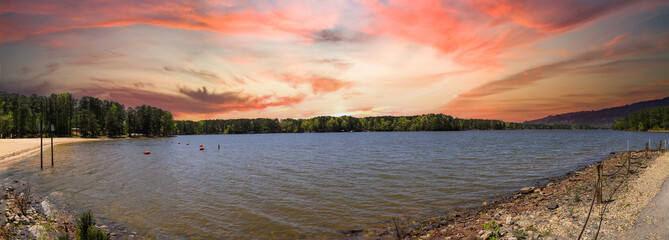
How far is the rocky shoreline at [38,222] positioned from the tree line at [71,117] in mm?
119778

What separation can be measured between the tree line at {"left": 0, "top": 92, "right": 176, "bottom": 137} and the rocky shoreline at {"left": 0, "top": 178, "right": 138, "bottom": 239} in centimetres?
11978

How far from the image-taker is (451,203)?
1773cm

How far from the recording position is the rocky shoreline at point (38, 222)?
1141cm

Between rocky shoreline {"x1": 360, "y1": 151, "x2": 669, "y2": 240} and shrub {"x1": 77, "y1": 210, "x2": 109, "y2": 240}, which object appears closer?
shrub {"x1": 77, "y1": 210, "x2": 109, "y2": 240}

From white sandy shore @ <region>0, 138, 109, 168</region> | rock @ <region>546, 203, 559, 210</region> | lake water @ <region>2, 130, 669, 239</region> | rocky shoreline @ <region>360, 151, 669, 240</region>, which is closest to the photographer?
rocky shoreline @ <region>360, 151, 669, 240</region>

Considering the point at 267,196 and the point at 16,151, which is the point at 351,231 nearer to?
the point at 267,196

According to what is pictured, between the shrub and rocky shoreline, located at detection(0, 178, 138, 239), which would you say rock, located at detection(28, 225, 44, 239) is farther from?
the shrub

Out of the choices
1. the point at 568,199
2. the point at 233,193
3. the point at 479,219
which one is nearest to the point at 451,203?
the point at 479,219

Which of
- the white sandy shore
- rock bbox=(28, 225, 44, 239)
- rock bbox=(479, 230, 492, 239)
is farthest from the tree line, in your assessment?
rock bbox=(479, 230, 492, 239)

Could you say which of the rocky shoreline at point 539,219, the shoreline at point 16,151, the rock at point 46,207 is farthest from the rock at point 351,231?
the shoreline at point 16,151

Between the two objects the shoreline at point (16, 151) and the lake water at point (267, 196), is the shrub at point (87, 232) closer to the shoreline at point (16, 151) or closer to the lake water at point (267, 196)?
the lake water at point (267, 196)

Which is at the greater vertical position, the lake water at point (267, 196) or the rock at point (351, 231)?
the lake water at point (267, 196)

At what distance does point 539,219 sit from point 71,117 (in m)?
177

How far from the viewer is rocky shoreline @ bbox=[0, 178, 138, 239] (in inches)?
449
